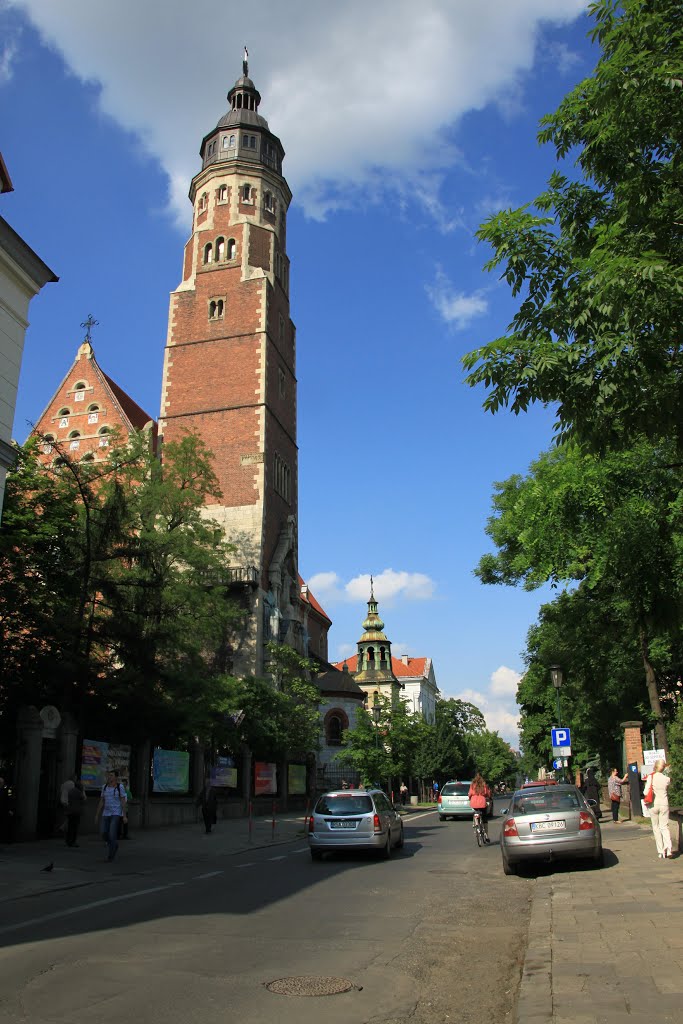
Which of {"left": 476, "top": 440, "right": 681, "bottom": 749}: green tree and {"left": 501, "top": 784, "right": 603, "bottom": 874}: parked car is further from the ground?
{"left": 476, "top": 440, "right": 681, "bottom": 749}: green tree

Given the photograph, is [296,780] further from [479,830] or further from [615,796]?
[479,830]

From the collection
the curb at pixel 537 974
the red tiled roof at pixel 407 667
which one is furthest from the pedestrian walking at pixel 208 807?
the red tiled roof at pixel 407 667

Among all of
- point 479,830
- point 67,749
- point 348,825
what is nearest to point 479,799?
point 479,830

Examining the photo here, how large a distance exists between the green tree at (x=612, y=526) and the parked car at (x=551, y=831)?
564 centimetres

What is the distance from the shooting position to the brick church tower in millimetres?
43312

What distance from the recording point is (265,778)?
36094 mm

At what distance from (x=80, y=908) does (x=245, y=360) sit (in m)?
39.1

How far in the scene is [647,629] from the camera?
75.8 feet

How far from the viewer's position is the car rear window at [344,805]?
54.4 feet

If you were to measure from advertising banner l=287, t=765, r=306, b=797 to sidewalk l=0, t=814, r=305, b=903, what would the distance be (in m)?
14.1

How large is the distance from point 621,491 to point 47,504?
15.2 meters

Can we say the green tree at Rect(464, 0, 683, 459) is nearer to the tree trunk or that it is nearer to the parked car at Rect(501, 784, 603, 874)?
the parked car at Rect(501, 784, 603, 874)

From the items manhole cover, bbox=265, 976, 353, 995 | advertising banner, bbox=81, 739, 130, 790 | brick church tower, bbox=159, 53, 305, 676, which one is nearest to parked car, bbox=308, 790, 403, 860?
advertising banner, bbox=81, 739, 130, 790

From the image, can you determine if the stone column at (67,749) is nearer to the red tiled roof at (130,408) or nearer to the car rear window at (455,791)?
the car rear window at (455,791)
